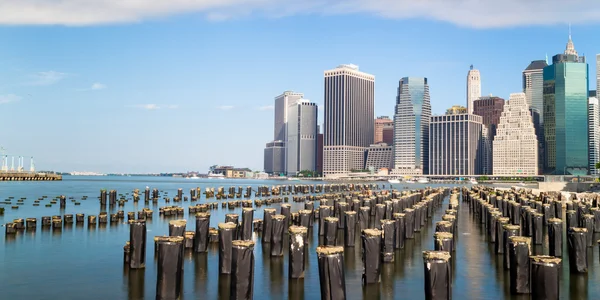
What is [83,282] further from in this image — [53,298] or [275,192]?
[275,192]

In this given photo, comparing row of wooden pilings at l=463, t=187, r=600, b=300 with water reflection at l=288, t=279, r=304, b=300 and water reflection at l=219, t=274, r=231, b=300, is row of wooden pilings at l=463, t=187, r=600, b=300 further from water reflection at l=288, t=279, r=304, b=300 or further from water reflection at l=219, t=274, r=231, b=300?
water reflection at l=219, t=274, r=231, b=300

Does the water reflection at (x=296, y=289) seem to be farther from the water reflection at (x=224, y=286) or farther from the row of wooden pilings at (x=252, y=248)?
the water reflection at (x=224, y=286)

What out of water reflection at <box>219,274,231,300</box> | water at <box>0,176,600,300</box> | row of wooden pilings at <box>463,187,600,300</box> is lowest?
water at <box>0,176,600,300</box>

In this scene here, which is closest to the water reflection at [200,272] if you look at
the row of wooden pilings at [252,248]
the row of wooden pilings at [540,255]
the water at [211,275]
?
the water at [211,275]

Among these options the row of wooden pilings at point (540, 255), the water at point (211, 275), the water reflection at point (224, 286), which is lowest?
the water at point (211, 275)

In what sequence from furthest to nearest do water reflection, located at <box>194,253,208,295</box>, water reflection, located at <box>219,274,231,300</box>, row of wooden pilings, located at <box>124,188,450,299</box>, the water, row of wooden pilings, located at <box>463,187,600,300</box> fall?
water reflection, located at <box>194,253,208,295</box>, the water, water reflection, located at <box>219,274,231,300</box>, row of wooden pilings, located at <box>124,188,450,299</box>, row of wooden pilings, located at <box>463,187,600,300</box>

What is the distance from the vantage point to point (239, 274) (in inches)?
786

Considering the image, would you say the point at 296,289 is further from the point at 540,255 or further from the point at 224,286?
the point at 540,255

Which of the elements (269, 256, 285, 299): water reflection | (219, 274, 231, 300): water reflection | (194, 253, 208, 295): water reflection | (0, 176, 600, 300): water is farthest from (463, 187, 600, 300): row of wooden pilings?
(194, 253, 208, 295): water reflection

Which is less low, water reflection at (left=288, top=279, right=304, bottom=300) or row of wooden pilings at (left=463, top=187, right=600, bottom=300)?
row of wooden pilings at (left=463, top=187, right=600, bottom=300)

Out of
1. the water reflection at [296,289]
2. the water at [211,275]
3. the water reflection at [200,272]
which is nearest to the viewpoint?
the water reflection at [296,289]

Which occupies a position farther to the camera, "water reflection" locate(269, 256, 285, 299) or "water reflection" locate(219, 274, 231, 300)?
"water reflection" locate(269, 256, 285, 299)

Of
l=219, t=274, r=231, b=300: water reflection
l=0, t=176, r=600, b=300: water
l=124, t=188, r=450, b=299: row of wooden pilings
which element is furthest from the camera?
l=0, t=176, r=600, b=300: water

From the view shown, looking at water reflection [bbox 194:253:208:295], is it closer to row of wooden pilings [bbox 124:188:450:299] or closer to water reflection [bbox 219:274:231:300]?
water reflection [bbox 219:274:231:300]
